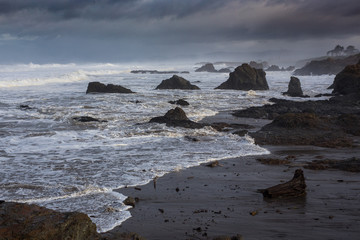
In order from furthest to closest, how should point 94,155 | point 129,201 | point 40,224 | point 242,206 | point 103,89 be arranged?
point 103,89 < point 94,155 < point 129,201 < point 242,206 < point 40,224

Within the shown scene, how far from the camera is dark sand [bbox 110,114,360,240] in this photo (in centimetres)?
620

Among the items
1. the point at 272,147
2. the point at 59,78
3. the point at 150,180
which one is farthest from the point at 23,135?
the point at 59,78

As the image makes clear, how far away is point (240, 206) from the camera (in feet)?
24.8

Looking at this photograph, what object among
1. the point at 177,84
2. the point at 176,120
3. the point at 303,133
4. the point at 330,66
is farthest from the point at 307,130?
the point at 330,66

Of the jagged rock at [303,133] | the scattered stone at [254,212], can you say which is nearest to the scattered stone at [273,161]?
the jagged rock at [303,133]

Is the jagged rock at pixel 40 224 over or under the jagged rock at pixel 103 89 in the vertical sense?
under

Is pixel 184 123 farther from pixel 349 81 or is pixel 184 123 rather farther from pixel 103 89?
pixel 103 89

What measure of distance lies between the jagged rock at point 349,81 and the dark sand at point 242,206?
26.4 metres

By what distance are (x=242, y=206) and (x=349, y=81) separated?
103 feet

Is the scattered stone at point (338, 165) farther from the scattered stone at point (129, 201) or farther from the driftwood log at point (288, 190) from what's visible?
the scattered stone at point (129, 201)

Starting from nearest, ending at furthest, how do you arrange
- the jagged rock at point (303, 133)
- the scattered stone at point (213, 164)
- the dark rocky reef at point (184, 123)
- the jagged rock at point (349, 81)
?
1. the scattered stone at point (213, 164)
2. the jagged rock at point (303, 133)
3. the dark rocky reef at point (184, 123)
4. the jagged rock at point (349, 81)

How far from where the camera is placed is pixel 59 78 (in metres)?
69.1

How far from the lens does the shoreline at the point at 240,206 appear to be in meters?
6.21

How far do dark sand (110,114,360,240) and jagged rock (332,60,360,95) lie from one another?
26.4 m
